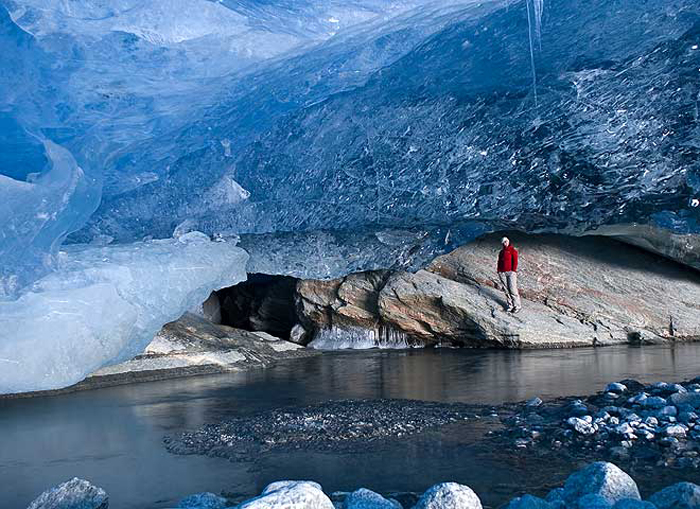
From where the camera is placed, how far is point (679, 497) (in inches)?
107

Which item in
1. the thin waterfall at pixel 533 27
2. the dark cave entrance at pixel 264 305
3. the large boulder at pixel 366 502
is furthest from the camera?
the dark cave entrance at pixel 264 305

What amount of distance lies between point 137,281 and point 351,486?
4936 millimetres

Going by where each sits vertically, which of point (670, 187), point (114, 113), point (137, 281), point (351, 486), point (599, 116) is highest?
point (114, 113)

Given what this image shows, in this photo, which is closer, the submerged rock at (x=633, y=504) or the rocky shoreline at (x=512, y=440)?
the submerged rock at (x=633, y=504)

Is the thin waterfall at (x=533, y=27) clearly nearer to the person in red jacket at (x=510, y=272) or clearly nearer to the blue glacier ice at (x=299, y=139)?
the blue glacier ice at (x=299, y=139)

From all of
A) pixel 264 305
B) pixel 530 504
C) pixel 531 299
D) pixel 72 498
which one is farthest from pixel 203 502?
pixel 264 305

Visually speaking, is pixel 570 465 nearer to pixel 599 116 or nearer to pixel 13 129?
pixel 599 116

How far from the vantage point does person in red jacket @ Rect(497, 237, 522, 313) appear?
10438 millimetres

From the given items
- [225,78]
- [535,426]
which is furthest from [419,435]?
[225,78]

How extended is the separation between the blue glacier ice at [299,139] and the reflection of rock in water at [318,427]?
2714mm

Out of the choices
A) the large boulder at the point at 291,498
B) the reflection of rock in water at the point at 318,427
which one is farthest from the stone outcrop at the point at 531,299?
the large boulder at the point at 291,498

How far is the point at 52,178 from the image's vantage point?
7.74 m

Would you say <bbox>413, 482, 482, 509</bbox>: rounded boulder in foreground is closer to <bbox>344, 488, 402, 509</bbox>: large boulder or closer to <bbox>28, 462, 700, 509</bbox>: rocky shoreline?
<bbox>28, 462, 700, 509</bbox>: rocky shoreline

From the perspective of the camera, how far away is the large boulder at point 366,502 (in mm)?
2850
